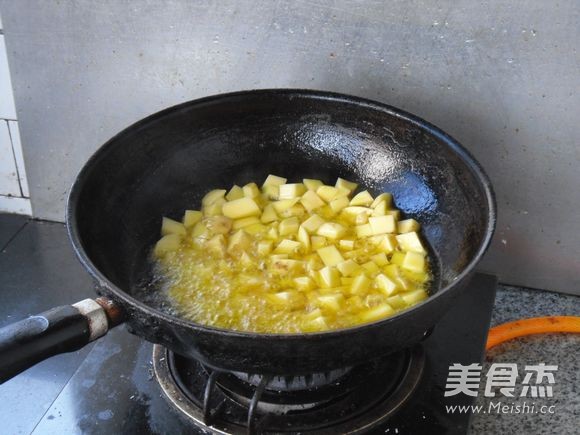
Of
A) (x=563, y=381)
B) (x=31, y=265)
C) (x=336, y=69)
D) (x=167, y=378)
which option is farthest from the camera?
(x=31, y=265)

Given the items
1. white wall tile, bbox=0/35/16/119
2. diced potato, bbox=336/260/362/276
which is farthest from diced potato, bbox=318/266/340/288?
white wall tile, bbox=0/35/16/119

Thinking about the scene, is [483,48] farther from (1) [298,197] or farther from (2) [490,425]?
(2) [490,425]

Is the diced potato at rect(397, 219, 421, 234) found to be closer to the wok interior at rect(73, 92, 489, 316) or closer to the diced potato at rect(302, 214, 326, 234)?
the wok interior at rect(73, 92, 489, 316)

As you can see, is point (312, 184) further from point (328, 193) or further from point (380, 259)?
point (380, 259)

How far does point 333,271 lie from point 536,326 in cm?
45

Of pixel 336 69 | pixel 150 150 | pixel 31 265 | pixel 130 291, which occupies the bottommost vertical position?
pixel 31 265

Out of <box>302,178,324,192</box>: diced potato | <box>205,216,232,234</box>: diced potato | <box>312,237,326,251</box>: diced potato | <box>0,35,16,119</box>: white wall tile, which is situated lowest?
<box>312,237,326,251</box>: diced potato

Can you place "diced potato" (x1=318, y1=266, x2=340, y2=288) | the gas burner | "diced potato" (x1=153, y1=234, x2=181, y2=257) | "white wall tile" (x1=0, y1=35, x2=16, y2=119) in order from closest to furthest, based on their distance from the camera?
the gas burner < "diced potato" (x1=318, y1=266, x2=340, y2=288) < "diced potato" (x1=153, y1=234, x2=181, y2=257) < "white wall tile" (x1=0, y1=35, x2=16, y2=119)

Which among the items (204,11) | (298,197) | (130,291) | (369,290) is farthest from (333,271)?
(204,11)

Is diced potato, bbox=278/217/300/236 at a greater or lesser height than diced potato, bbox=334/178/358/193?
lesser

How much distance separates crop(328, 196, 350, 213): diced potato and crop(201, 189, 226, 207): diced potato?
21 cm

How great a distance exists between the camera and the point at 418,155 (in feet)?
3.92

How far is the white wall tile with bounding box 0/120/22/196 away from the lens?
156 cm

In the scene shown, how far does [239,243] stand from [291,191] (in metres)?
0.17
